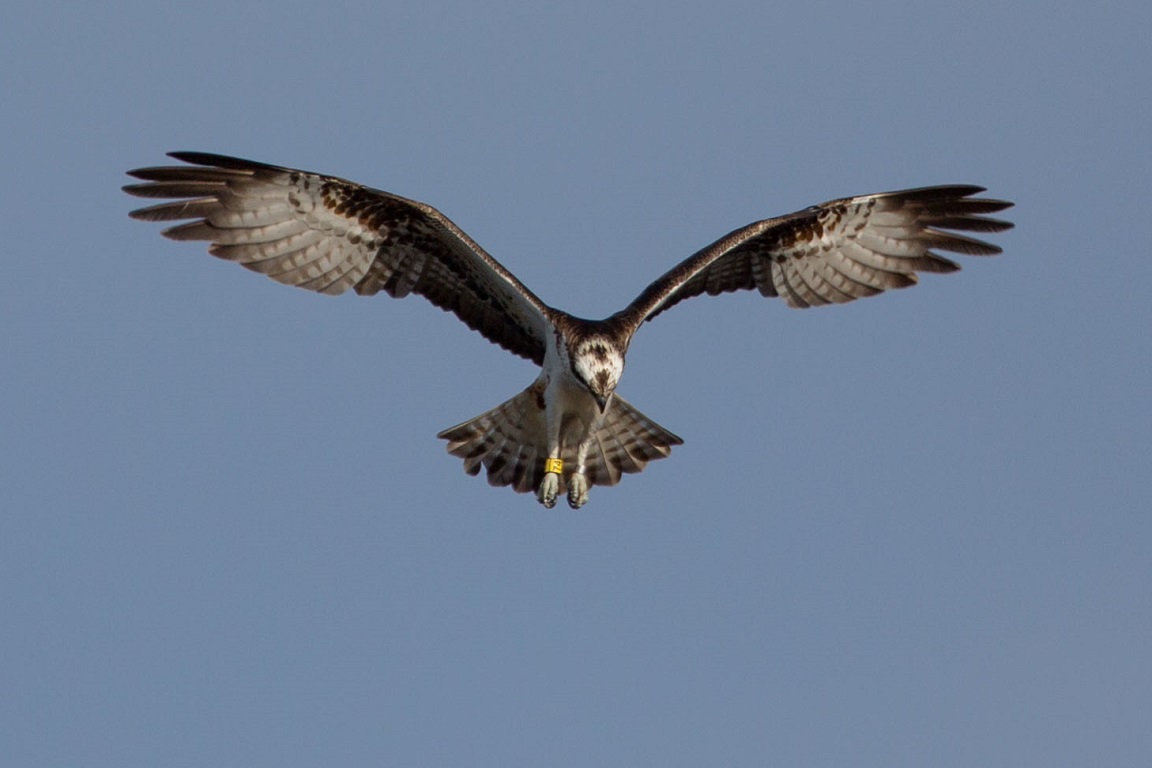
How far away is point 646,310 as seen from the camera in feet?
42.4

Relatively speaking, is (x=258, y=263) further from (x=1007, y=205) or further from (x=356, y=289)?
(x=1007, y=205)

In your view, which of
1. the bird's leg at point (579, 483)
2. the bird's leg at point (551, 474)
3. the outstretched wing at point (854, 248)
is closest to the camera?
the bird's leg at point (551, 474)

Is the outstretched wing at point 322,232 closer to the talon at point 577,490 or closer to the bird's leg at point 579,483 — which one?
the bird's leg at point 579,483

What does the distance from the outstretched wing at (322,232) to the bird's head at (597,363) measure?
1.90ft

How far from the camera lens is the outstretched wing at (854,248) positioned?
14203 millimetres

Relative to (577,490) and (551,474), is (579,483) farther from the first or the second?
(551,474)

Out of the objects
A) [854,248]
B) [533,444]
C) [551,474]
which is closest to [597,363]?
[551,474]

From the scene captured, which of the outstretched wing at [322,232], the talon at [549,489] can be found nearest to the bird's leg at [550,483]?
the talon at [549,489]

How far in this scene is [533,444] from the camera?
1370cm

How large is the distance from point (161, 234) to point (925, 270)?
5990 millimetres

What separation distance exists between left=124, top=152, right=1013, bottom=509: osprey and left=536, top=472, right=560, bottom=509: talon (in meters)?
0.01

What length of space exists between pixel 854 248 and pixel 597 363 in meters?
3.07

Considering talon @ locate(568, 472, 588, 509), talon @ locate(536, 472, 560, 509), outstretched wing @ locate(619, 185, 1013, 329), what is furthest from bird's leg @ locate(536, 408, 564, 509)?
outstretched wing @ locate(619, 185, 1013, 329)

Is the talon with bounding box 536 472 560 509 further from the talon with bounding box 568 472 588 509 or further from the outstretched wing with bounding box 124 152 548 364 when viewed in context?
the outstretched wing with bounding box 124 152 548 364
